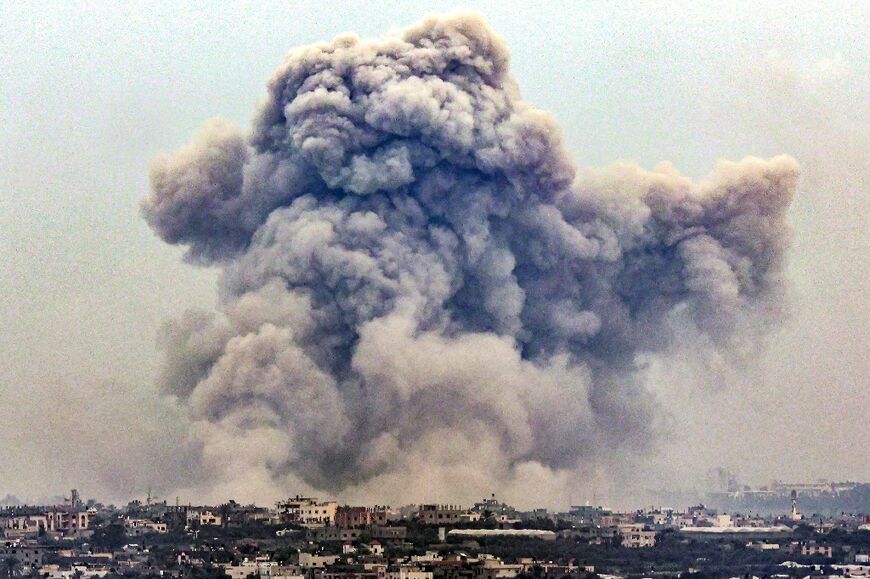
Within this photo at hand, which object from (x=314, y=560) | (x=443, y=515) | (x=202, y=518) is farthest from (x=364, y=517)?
(x=202, y=518)

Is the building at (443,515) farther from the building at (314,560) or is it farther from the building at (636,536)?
the building at (636,536)

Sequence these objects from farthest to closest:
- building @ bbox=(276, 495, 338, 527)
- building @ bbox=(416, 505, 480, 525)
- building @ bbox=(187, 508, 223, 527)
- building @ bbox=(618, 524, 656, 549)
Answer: building @ bbox=(618, 524, 656, 549) < building @ bbox=(187, 508, 223, 527) < building @ bbox=(416, 505, 480, 525) < building @ bbox=(276, 495, 338, 527)

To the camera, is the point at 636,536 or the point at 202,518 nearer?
the point at 202,518

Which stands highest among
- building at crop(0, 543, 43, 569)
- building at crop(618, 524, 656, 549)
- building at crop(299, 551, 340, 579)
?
building at crop(618, 524, 656, 549)

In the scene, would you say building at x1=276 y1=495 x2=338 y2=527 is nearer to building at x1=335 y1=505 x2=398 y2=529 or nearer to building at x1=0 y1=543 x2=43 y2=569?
building at x1=335 y1=505 x2=398 y2=529

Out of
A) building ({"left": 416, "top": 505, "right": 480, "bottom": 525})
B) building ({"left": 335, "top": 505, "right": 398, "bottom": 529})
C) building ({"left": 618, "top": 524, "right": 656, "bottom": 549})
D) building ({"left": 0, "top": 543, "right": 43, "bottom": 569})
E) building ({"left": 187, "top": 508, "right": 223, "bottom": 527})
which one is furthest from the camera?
building ({"left": 618, "top": 524, "right": 656, "bottom": 549})

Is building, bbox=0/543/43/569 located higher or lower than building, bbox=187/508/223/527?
lower

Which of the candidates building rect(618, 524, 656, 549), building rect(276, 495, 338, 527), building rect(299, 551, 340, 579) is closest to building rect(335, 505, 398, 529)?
building rect(276, 495, 338, 527)

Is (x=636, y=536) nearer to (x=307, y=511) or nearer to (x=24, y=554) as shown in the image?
(x=307, y=511)

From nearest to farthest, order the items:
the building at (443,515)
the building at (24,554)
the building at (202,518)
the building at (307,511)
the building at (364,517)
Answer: the building at (24,554) → the building at (364,517) → the building at (307,511) → the building at (443,515) → the building at (202,518)

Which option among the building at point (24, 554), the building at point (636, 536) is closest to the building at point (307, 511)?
the building at point (24, 554)

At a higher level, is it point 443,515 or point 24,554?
point 443,515
